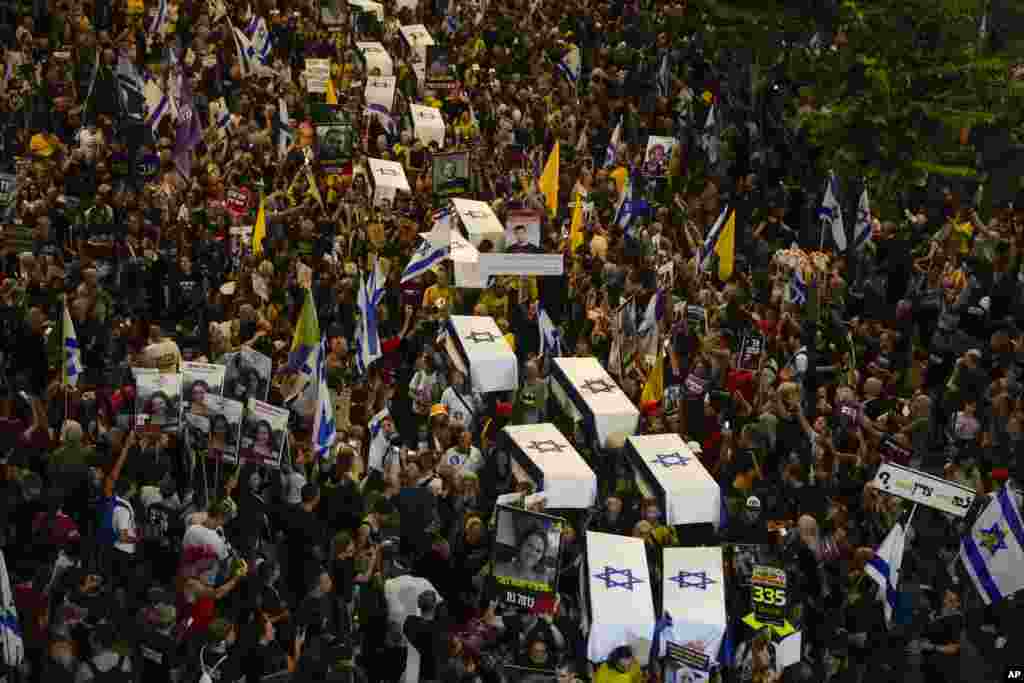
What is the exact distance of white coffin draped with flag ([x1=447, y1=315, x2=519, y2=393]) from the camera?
1761 cm

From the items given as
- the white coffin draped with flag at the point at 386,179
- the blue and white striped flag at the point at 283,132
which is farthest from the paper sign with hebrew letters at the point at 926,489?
the blue and white striped flag at the point at 283,132

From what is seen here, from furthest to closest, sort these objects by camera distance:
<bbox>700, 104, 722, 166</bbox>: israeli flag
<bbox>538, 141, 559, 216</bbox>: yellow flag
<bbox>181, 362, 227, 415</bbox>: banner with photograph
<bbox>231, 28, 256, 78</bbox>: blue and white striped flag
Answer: <bbox>231, 28, 256, 78</bbox>: blue and white striped flag < <bbox>700, 104, 722, 166</bbox>: israeli flag < <bbox>538, 141, 559, 216</bbox>: yellow flag < <bbox>181, 362, 227, 415</bbox>: banner with photograph

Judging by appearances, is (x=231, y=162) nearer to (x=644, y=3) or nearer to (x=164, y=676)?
(x=164, y=676)

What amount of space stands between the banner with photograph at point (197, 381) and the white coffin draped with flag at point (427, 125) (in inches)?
413

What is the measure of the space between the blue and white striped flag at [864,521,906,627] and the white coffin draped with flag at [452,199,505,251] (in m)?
8.14

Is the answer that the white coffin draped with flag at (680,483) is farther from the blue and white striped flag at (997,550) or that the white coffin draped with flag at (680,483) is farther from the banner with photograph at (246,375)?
the banner with photograph at (246,375)

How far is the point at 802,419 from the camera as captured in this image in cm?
1644

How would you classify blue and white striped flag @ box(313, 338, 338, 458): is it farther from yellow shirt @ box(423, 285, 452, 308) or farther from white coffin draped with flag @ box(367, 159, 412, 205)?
white coffin draped with flag @ box(367, 159, 412, 205)

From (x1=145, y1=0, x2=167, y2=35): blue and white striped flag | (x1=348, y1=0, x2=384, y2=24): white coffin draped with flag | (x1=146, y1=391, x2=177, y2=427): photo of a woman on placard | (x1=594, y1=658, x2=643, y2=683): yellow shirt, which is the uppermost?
(x1=145, y1=0, x2=167, y2=35): blue and white striped flag

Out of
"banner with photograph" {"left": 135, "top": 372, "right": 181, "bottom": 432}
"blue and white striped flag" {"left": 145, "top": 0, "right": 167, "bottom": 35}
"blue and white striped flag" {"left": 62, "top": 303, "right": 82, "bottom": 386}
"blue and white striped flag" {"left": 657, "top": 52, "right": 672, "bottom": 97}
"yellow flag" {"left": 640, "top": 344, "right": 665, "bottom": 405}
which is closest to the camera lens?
"banner with photograph" {"left": 135, "top": 372, "right": 181, "bottom": 432}

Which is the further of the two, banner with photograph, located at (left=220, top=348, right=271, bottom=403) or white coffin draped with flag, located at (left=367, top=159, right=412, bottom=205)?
white coffin draped with flag, located at (left=367, top=159, right=412, bottom=205)

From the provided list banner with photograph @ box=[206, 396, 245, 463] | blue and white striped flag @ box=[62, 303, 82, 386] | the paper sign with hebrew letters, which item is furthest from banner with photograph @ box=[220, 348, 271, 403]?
the paper sign with hebrew letters

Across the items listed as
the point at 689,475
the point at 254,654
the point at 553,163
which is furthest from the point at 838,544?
the point at 553,163

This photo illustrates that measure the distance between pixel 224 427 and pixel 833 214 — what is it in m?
10.3
